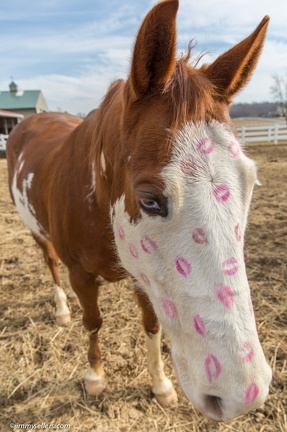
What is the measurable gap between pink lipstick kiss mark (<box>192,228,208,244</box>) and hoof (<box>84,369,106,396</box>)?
6.01 ft

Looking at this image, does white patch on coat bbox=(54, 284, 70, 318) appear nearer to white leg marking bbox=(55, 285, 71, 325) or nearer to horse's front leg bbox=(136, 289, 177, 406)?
white leg marking bbox=(55, 285, 71, 325)

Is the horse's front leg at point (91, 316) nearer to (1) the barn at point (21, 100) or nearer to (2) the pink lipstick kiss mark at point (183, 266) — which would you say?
(2) the pink lipstick kiss mark at point (183, 266)

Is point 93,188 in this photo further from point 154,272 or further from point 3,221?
point 3,221

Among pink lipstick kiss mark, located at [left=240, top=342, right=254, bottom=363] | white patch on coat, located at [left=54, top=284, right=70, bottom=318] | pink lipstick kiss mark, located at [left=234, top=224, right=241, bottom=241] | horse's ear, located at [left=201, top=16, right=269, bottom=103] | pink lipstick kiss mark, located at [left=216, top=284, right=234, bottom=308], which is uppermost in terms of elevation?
horse's ear, located at [left=201, top=16, right=269, bottom=103]

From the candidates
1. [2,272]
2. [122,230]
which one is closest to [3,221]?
[2,272]

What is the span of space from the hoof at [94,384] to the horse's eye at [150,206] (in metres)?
1.78

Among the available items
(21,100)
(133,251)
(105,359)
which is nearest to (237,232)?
(133,251)

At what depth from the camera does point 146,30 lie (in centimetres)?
107

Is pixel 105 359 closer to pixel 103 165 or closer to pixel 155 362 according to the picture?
pixel 155 362

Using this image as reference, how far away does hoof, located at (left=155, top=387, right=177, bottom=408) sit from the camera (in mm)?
2242

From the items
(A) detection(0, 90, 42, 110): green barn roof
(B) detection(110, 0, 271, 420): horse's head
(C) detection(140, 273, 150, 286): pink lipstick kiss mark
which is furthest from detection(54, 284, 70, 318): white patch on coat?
(A) detection(0, 90, 42, 110): green barn roof

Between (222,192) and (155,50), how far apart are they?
0.59 meters

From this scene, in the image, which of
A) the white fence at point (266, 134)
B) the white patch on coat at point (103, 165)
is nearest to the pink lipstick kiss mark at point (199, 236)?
the white patch on coat at point (103, 165)

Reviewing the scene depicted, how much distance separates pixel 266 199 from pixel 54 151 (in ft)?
16.8
